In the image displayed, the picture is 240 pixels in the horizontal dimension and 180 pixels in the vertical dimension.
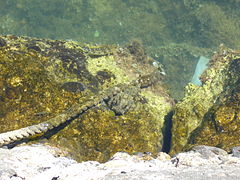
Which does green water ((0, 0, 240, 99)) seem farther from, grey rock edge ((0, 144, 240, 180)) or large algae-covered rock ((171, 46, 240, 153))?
grey rock edge ((0, 144, 240, 180))

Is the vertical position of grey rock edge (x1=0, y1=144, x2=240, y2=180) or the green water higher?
the green water

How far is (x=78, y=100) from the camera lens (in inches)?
192

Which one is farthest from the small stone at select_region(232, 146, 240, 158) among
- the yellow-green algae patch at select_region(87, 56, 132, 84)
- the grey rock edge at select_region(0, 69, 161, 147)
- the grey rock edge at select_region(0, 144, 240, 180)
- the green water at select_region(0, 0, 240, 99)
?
the green water at select_region(0, 0, 240, 99)

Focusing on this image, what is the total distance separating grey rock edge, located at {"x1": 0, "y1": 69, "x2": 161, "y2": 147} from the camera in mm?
3900

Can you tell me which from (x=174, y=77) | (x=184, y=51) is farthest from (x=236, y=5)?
(x=174, y=77)

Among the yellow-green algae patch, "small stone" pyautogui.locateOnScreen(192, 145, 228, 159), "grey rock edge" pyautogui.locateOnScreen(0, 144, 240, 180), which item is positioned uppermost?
the yellow-green algae patch

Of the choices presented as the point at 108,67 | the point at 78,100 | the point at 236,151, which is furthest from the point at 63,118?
the point at 236,151

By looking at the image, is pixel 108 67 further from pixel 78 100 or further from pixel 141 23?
pixel 141 23

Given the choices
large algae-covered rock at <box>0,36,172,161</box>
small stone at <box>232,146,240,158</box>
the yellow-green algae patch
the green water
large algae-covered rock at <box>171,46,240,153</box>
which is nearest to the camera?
small stone at <box>232,146,240,158</box>

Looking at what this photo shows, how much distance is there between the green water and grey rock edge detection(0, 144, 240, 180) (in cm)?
802

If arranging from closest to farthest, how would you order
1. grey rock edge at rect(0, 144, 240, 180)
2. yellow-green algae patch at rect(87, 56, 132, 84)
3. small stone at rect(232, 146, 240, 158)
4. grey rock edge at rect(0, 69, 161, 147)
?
1. grey rock edge at rect(0, 144, 240, 180)
2. small stone at rect(232, 146, 240, 158)
3. grey rock edge at rect(0, 69, 161, 147)
4. yellow-green algae patch at rect(87, 56, 132, 84)

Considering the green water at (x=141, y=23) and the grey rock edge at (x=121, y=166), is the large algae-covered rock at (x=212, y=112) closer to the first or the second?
the grey rock edge at (x=121, y=166)

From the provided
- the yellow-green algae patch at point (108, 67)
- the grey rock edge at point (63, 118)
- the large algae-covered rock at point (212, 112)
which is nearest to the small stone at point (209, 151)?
the large algae-covered rock at point (212, 112)

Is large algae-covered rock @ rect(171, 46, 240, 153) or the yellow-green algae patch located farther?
the yellow-green algae patch
